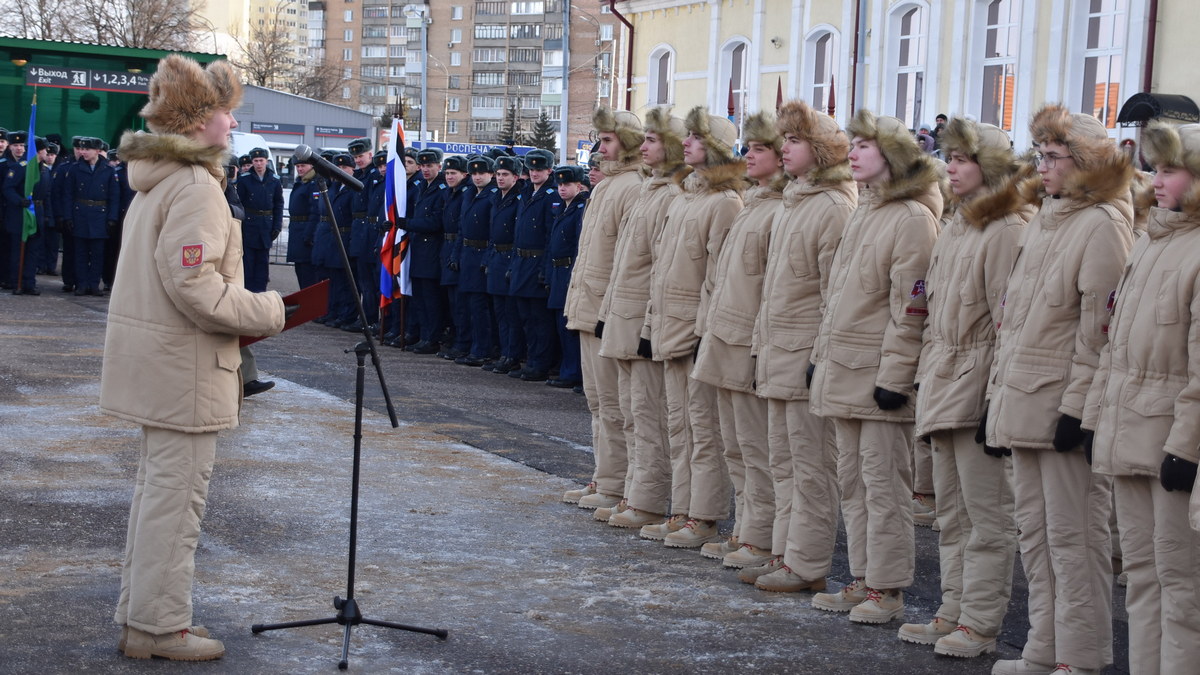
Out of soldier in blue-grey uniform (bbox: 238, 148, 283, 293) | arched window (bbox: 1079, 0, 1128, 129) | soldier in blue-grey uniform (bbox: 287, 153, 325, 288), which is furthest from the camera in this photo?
arched window (bbox: 1079, 0, 1128, 129)

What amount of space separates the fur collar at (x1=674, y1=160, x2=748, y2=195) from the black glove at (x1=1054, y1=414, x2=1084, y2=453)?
277cm

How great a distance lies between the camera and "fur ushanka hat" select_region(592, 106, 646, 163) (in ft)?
28.3

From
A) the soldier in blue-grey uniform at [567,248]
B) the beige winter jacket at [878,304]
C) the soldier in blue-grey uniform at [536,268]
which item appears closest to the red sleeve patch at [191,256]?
the beige winter jacket at [878,304]

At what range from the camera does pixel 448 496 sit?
8.72m

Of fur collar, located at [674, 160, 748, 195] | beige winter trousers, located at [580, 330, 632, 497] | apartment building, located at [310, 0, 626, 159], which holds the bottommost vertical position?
beige winter trousers, located at [580, 330, 632, 497]

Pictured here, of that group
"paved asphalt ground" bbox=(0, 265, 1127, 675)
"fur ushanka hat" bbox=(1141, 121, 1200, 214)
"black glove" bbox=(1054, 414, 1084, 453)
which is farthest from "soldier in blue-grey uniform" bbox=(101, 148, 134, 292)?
"fur ushanka hat" bbox=(1141, 121, 1200, 214)

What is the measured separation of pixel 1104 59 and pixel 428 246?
33.6 feet

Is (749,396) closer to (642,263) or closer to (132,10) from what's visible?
(642,263)

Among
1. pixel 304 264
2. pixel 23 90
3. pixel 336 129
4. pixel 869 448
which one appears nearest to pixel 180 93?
pixel 869 448

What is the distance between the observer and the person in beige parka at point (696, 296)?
25.3 ft

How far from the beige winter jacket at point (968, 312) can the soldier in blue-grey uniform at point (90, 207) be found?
1585 centimetres

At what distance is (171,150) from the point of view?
5.42 m

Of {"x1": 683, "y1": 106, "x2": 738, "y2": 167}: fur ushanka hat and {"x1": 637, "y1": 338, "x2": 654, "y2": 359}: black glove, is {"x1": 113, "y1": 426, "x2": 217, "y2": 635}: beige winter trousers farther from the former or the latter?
{"x1": 683, "y1": 106, "x2": 738, "y2": 167}: fur ushanka hat

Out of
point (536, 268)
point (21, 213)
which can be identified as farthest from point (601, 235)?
point (21, 213)
